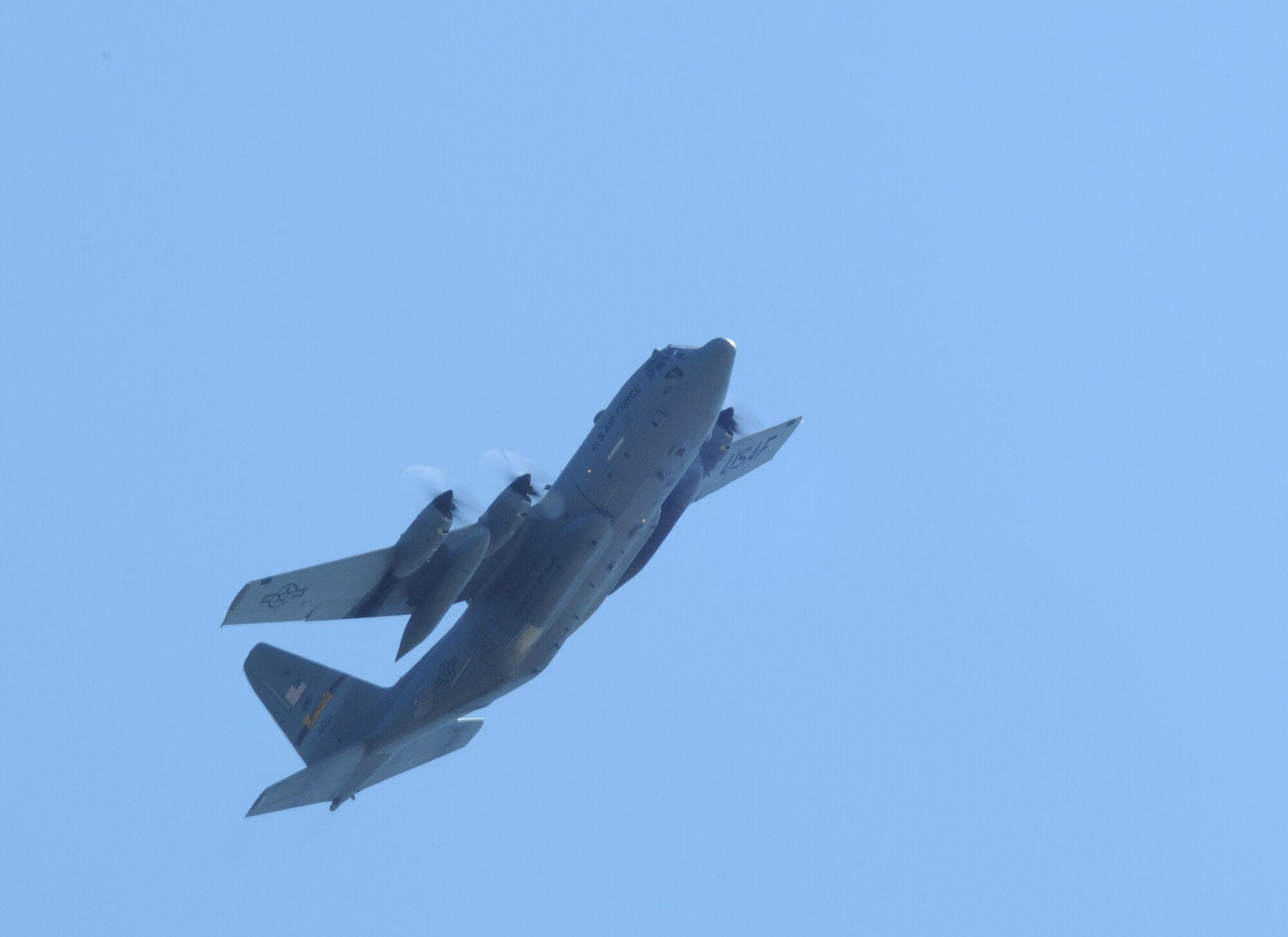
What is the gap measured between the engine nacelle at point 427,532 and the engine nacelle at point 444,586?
2.39 ft

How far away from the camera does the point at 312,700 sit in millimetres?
40062

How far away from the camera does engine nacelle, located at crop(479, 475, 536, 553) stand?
33.6 meters

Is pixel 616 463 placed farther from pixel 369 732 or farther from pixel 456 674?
pixel 369 732

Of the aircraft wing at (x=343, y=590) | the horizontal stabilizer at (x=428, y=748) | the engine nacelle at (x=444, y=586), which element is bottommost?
the horizontal stabilizer at (x=428, y=748)

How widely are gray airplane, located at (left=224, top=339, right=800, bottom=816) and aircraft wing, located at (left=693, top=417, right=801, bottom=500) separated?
2.22m

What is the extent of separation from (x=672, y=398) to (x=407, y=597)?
8.24 metres

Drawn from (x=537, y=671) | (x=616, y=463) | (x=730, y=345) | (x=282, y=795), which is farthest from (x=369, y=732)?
(x=730, y=345)

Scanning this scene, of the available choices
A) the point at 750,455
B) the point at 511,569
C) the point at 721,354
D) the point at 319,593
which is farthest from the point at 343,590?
the point at 750,455

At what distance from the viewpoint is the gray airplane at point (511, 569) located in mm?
32812

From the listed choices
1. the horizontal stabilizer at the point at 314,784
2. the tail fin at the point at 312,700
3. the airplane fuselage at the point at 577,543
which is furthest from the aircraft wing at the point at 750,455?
the horizontal stabilizer at the point at 314,784

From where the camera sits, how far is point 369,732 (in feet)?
122

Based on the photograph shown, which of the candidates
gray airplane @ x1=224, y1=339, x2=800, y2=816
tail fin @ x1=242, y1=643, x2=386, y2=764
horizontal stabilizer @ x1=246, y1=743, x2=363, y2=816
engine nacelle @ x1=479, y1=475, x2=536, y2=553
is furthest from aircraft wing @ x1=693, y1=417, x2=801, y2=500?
horizontal stabilizer @ x1=246, y1=743, x2=363, y2=816

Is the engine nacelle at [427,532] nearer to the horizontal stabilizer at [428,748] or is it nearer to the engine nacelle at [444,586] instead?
the engine nacelle at [444,586]

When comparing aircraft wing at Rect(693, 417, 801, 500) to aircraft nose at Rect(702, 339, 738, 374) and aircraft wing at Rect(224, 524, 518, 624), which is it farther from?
aircraft wing at Rect(224, 524, 518, 624)
